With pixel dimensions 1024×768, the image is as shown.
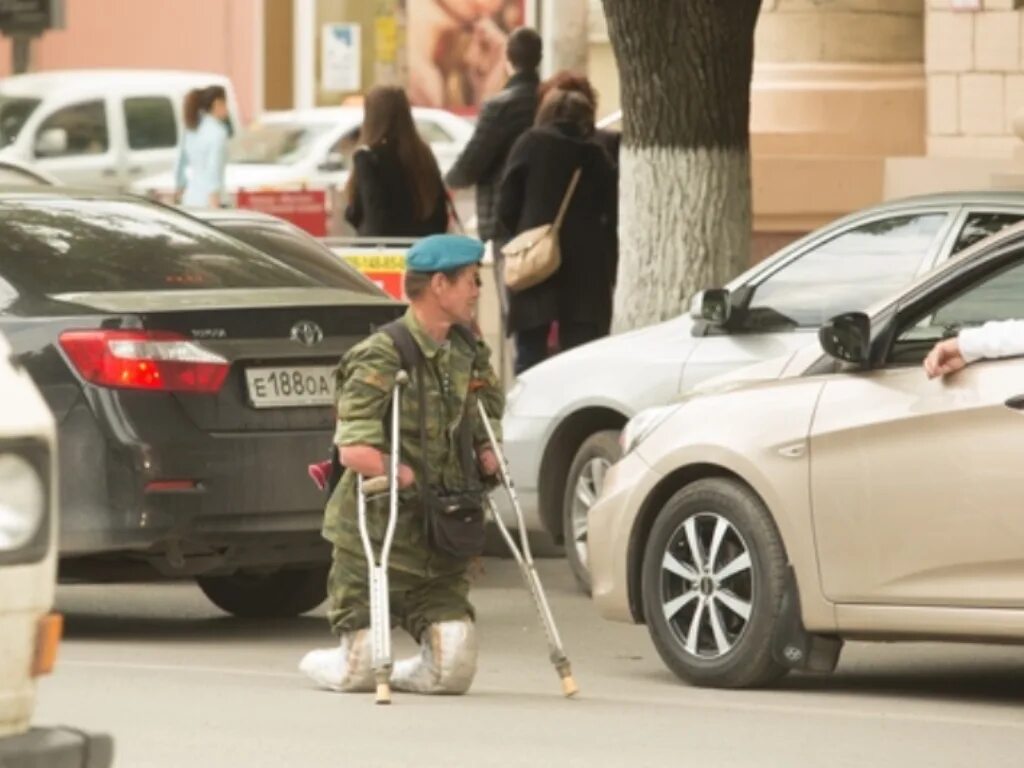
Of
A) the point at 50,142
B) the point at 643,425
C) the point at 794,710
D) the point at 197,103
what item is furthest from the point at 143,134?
the point at 794,710

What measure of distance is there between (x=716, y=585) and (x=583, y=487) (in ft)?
10.9

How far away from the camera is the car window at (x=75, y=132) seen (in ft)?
113

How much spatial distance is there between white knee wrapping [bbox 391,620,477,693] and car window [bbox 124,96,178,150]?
25.8 meters

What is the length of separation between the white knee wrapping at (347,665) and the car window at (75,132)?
24195mm

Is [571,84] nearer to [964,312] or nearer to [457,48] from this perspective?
[964,312]

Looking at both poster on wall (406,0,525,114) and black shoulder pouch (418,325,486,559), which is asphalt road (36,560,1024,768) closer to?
black shoulder pouch (418,325,486,559)

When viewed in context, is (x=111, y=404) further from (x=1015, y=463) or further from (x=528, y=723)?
(x=1015, y=463)

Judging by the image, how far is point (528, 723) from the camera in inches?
383

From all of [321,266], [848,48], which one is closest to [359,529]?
[321,266]

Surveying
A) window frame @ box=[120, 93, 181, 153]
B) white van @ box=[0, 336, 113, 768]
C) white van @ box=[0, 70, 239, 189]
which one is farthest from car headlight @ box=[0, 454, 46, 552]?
window frame @ box=[120, 93, 181, 153]

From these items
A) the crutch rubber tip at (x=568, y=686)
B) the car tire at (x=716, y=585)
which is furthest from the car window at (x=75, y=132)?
the crutch rubber tip at (x=568, y=686)

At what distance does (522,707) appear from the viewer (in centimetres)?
1019

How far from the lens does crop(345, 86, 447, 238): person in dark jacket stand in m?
17.3

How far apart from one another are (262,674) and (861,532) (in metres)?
2.01
